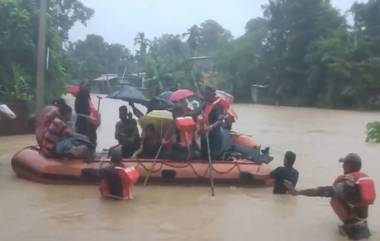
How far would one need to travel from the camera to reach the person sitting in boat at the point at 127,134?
10.2 metres

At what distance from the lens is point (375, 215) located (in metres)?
8.23

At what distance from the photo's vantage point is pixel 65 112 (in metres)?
9.82

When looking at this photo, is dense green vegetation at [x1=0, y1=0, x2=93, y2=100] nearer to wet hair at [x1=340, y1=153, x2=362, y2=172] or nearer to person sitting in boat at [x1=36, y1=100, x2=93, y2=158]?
person sitting in boat at [x1=36, y1=100, x2=93, y2=158]

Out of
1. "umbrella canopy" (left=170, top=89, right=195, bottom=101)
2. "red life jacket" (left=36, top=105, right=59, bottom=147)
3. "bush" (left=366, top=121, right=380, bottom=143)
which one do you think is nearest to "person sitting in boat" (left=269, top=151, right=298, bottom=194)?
"umbrella canopy" (left=170, top=89, right=195, bottom=101)

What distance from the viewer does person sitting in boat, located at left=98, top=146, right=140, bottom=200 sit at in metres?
8.31

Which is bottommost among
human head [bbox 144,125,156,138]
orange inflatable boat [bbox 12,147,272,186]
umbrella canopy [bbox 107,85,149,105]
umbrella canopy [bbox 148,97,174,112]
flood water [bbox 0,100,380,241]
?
flood water [bbox 0,100,380,241]

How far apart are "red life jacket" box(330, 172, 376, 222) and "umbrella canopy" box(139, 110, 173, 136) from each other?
3.73 metres

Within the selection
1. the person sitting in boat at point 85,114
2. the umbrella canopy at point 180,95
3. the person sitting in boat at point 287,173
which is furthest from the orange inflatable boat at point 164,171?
the umbrella canopy at point 180,95

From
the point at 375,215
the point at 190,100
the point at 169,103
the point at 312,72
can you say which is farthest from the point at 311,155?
the point at 312,72

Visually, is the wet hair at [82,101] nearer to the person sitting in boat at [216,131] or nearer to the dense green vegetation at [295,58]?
the person sitting in boat at [216,131]

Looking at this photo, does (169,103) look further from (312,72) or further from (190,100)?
(312,72)

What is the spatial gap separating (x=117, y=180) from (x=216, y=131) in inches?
83.6

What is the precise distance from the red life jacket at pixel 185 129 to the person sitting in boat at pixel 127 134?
30.4 inches

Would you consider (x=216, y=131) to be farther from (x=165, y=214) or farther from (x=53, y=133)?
(x=53, y=133)
